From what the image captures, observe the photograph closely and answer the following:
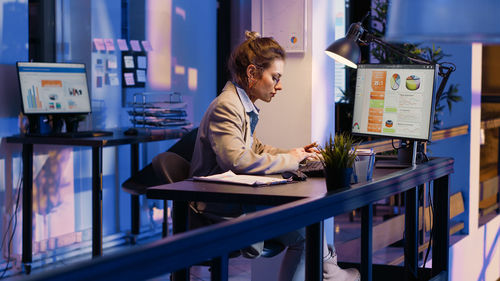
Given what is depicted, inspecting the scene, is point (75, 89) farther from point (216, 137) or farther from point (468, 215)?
point (468, 215)

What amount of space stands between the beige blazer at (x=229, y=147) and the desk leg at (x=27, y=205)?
1.94m

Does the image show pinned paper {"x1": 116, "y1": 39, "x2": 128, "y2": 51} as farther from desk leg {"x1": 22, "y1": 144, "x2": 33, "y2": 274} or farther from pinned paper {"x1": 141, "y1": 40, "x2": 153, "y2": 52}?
desk leg {"x1": 22, "y1": 144, "x2": 33, "y2": 274}

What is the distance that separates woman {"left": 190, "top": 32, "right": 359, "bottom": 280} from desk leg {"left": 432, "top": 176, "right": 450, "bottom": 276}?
48 centimetres

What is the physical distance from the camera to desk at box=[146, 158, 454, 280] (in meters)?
2.18

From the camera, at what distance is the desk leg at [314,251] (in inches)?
85.2

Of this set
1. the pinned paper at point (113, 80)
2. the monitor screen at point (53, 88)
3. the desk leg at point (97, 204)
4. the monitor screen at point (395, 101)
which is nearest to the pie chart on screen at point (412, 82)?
the monitor screen at point (395, 101)

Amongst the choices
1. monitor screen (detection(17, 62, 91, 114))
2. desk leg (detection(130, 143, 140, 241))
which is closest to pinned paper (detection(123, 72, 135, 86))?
desk leg (detection(130, 143, 140, 241))

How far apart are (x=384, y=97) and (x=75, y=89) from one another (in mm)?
2491

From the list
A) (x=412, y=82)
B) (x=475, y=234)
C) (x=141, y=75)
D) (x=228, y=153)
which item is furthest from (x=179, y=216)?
(x=475, y=234)

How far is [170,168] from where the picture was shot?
10.2 ft

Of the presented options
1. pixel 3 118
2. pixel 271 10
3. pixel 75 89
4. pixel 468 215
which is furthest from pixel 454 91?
pixel 3 118

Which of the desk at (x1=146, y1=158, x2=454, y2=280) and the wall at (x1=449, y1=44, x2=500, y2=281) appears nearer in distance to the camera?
the desk at (x1=146, y1=158, x2=454, y2=280)

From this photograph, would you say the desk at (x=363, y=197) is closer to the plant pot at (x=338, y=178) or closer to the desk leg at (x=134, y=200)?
the plant pot at (x=338, y=178)

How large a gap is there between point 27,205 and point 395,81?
2630 millimetres
